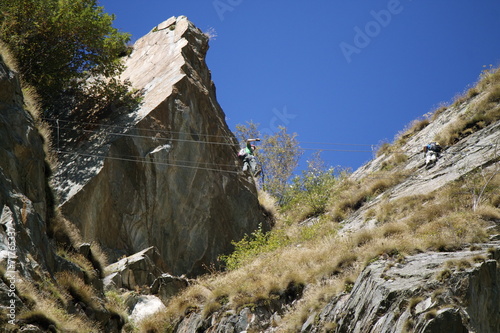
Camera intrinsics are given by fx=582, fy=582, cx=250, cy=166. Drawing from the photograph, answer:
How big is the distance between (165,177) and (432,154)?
10522mm

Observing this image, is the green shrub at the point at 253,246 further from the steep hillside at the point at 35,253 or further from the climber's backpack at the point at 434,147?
the climber's backpack at the point at 434,147

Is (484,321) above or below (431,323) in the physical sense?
below

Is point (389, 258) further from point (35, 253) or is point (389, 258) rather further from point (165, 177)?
point (165, 177)

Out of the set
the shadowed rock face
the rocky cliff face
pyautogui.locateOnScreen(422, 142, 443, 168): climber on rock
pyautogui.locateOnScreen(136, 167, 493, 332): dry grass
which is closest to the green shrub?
the shadowed rock face

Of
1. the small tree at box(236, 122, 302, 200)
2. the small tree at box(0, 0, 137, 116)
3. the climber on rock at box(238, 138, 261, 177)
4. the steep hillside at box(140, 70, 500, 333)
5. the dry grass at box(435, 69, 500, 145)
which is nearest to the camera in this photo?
the steep hillside at box(140, 70, 500, 333)

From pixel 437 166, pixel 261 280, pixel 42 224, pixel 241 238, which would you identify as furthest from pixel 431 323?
pixel 241 238

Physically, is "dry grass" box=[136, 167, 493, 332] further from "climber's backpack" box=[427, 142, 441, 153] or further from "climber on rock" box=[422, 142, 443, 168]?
"climber's backpack" box=[427, 142, 441, 153]

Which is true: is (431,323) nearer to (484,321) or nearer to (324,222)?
(484,321)

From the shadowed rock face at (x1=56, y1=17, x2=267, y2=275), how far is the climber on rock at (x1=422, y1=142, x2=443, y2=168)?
7.55 meters

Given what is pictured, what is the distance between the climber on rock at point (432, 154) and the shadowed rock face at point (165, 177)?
7.55 meters

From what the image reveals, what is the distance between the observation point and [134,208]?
20875 millimetres

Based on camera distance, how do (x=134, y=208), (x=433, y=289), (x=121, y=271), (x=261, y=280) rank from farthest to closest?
(x=134, y=208) → (x=121, y=271) → (x=261, y=280) → (x=433, y=289)

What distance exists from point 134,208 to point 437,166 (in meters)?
11.6

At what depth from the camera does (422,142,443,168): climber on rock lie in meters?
22.9
